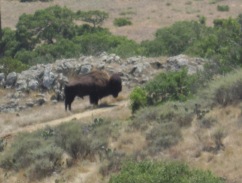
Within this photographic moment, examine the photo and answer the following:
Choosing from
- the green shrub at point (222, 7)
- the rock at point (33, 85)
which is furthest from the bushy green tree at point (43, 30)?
the green shrub at point (222, 7)

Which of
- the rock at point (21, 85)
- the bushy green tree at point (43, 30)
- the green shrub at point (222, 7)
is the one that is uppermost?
the rock at point (21, 85)

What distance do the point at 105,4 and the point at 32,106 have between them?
5296 centimetres

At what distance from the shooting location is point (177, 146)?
15.5 m

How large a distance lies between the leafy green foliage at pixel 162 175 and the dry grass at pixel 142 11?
4679 centimetres

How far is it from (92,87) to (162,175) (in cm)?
1310

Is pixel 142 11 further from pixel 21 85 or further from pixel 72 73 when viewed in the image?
pixel 21 85

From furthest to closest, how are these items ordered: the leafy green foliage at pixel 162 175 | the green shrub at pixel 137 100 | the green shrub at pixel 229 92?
1. the green shrub at pixel 137 100
2. the green shrub at pixel 229 92
3. the leafy green foliage at pixel 162 175

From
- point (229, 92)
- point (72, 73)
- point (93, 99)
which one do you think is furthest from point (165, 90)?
point (72, 73)

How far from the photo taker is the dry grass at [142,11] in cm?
6325

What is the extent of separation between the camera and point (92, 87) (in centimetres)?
2355

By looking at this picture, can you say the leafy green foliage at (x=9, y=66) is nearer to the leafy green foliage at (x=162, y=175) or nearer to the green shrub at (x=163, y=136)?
the green shrub at (x=163, y=136)

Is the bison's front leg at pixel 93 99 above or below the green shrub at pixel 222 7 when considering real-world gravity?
above

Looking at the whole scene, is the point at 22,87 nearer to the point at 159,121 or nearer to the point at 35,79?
the point at 35,79

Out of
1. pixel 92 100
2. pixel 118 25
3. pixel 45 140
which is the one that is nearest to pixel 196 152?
pixel 45 140
